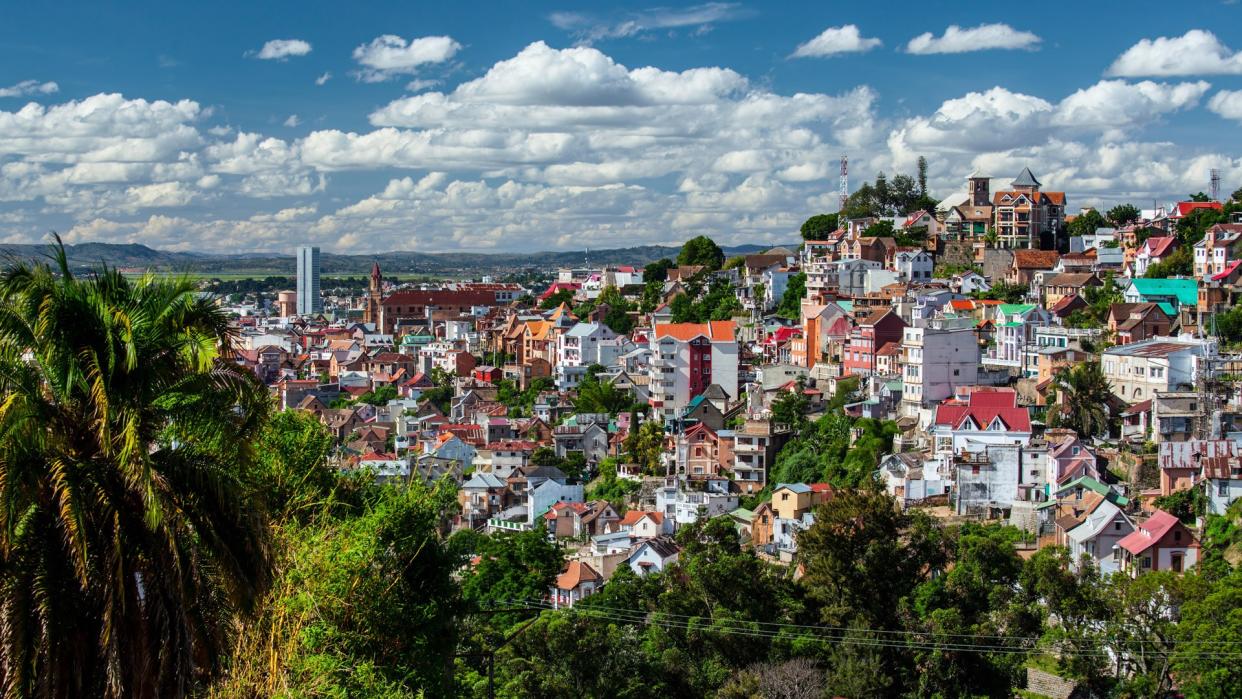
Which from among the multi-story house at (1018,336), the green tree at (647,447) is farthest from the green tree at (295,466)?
the green tree at (647,447)

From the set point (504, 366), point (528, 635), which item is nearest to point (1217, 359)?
point (528, 635)

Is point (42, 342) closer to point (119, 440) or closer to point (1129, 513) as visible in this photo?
point (119, 440)

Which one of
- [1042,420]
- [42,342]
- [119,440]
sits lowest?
[1042,420]

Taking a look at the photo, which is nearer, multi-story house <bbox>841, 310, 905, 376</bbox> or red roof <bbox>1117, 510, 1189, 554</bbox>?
red roof <bbox>1117, 510, 1189, 554</bbox>

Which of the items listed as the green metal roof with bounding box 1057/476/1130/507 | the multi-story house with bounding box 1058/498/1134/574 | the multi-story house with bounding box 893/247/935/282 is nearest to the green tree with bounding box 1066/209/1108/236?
the multi-story house with bounding box 893/247/935/282

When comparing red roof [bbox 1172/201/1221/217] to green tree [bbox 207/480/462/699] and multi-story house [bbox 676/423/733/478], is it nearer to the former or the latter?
multi-story house [bbox 676/423/733/478]

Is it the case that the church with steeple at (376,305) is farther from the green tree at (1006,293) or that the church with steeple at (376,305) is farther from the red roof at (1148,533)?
the red roof at (1148,533)
